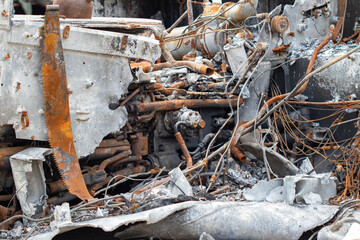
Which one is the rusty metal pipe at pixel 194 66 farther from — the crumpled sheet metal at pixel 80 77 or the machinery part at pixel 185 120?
the crumpled sheet metal at pixel 80 77

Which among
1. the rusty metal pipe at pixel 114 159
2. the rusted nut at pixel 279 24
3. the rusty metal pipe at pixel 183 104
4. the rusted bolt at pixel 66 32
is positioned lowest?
the rusty metal pipe at pixel 114 159

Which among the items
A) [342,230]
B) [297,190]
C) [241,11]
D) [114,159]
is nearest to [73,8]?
[114,159]

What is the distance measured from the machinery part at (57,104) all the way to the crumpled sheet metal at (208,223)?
1.20 meters

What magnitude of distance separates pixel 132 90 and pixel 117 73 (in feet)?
1.77

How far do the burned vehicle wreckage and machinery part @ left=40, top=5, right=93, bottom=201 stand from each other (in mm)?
12

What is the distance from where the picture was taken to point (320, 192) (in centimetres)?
559

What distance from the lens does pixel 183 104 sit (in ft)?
24.4

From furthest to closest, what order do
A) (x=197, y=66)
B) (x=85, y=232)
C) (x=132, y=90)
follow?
(x=197, y=66) → (x=132, y=90) → (x=85, y=232)

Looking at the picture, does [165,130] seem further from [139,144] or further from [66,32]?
[66,32]

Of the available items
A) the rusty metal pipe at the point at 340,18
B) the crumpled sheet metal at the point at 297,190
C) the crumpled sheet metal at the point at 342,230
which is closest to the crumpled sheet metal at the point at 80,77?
the crumpled sheet metal at the point at 297,190

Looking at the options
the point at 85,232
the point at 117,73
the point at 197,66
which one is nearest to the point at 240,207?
the point at 85,232

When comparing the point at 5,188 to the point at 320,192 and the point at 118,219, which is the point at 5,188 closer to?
the point at 118,219

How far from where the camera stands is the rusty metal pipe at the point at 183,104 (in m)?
6.89

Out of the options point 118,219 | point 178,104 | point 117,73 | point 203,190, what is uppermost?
point 117,73
